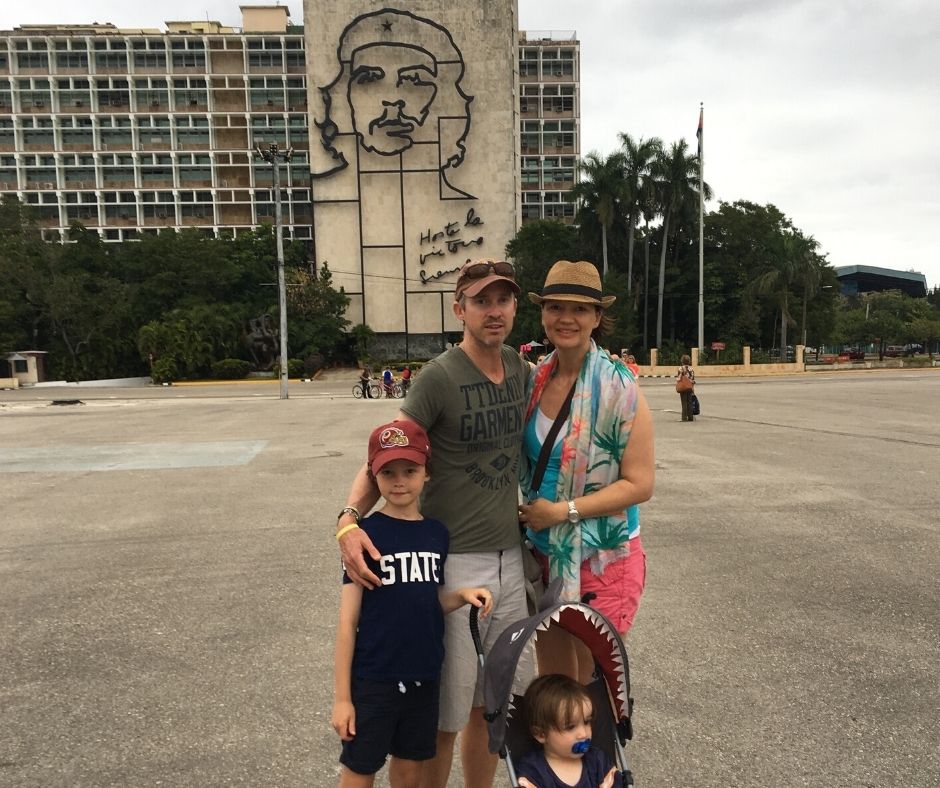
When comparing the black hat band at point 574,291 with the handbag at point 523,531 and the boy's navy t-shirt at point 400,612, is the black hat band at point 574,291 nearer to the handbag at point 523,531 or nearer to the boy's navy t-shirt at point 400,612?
the handbag at point 523,531

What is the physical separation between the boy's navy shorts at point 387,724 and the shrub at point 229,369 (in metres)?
44.9

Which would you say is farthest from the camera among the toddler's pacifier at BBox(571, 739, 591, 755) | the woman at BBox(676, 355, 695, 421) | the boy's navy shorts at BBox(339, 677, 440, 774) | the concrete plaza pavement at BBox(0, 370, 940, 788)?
the woman at BBox(676, 355, 695, 421)

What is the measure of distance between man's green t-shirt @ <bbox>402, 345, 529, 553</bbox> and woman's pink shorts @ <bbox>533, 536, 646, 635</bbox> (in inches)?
12.1

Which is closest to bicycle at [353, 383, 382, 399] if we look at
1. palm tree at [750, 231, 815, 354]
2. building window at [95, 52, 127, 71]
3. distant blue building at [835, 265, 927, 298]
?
palm tree at [750, 231, 815, 354]

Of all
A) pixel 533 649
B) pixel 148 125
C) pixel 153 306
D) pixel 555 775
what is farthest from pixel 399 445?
pixel 148 125

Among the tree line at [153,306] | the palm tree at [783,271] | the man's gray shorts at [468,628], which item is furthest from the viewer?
the palm tree at [783,271]

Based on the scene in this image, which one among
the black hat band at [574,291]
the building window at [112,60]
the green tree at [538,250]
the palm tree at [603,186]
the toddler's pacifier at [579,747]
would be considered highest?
the building window at [112,60]

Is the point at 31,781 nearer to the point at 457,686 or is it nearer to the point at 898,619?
the point at 457,686

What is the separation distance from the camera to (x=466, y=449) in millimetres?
2230

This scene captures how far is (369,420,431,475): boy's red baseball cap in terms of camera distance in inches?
80.9

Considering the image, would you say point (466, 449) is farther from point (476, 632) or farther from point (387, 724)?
point (387, 724)

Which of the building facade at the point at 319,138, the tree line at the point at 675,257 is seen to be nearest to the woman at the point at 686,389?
the tree line at the point at 675,257

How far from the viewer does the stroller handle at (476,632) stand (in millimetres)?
2111

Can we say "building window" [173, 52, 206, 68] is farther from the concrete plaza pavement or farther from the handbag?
the handbag
